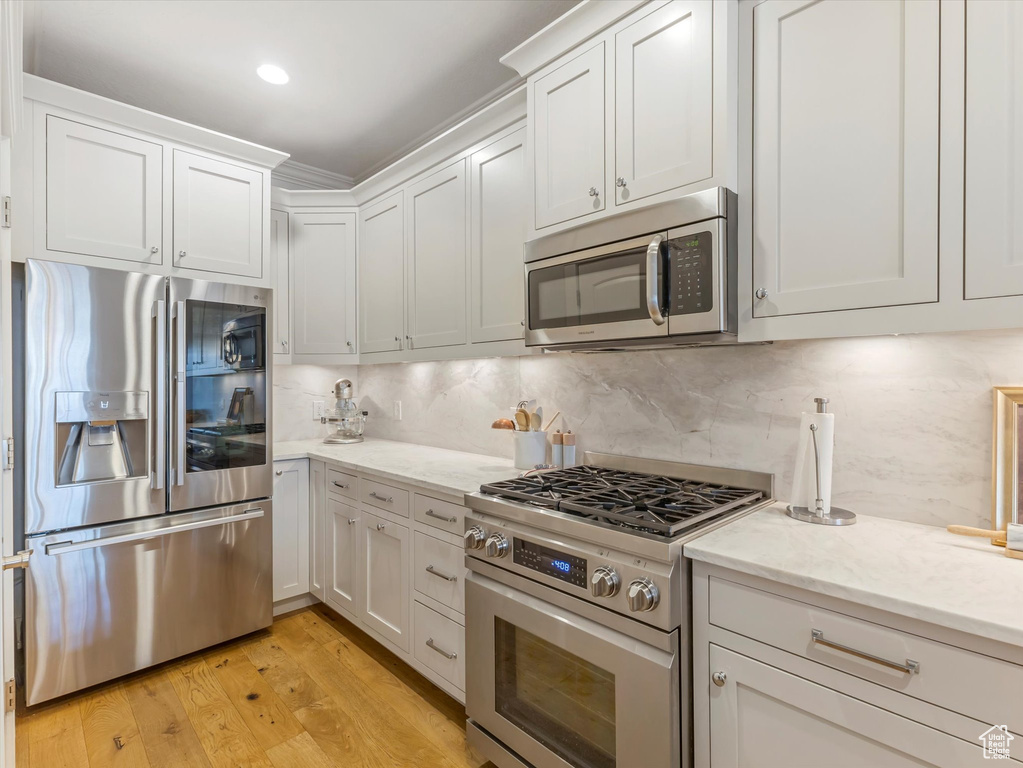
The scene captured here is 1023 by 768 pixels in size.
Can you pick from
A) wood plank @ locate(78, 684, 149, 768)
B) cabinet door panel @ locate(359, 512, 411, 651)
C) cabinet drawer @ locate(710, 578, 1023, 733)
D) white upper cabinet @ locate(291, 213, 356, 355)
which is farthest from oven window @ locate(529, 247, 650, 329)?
wood plank @ locate(78, 684, 149, 768)

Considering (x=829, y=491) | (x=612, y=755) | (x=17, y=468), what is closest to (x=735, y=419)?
(x=829, y=491)

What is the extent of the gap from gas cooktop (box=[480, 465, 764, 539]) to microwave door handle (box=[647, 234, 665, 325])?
0.55 m

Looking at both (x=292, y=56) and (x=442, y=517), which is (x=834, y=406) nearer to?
(x=442, y=517)

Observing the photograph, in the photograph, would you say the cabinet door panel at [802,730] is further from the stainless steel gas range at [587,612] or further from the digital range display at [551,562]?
the digital range display at [551,562]

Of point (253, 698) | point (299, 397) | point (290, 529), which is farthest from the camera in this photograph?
point (299, 397)

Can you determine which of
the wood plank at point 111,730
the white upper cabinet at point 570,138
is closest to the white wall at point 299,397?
the wood plank at point 111,730

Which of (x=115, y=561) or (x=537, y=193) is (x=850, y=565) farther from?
(x=115, y=561)

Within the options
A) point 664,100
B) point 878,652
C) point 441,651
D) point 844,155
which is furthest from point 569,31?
point 441,651

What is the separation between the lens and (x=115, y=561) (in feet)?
7.36

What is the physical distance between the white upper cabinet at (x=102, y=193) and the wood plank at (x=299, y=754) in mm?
2137

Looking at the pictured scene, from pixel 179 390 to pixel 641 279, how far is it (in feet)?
6.79

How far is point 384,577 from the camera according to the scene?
7.75 feet

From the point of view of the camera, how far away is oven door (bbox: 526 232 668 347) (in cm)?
157

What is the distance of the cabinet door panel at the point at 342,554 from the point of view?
257 cm
